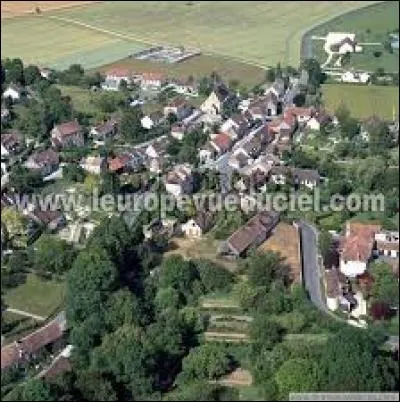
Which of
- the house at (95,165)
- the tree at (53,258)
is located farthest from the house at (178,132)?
the tree at (53,258)

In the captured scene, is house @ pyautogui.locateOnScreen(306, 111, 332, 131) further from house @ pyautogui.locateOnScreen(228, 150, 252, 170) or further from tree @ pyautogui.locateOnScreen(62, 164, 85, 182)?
tree @ pyautogui.locateOnScreen(62, 164, 85, 182)

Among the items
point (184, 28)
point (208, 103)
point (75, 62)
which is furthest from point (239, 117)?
point (184, 28)

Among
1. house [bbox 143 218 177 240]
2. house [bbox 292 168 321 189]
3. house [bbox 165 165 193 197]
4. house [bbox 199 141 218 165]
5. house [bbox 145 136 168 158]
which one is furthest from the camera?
house [bbox 199 141 218 165]

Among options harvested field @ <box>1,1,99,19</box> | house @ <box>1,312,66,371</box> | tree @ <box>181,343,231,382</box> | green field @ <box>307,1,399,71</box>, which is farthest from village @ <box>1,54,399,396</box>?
harvested field @ <box>1,1,99,19</box>

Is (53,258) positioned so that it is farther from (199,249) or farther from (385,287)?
(385,287)

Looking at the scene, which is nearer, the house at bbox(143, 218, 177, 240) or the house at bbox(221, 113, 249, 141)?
the house at bbox(143, 218, 177, 240)

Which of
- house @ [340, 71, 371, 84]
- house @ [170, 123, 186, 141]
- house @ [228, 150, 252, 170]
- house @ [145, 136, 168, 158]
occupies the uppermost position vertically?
house @ [340, 71, 371, 84]

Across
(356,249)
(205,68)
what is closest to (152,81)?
(205,68)

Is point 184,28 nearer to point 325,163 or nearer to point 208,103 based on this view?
point 208,103
